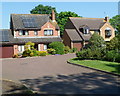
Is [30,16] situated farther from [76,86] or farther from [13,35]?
[76,86]

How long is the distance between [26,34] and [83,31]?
13426 mm

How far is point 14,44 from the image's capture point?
3588cm

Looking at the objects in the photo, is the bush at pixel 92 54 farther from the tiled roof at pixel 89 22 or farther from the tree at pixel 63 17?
the tree at pixel 63 17

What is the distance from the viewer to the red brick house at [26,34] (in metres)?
35.2

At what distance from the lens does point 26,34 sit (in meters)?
38.2

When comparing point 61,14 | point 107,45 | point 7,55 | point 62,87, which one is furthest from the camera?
point 61,14

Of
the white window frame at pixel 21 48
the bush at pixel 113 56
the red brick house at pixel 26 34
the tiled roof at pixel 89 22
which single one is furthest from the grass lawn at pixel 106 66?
the tiled roof at pixel 89 22

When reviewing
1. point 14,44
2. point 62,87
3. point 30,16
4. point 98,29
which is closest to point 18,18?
point 30,16

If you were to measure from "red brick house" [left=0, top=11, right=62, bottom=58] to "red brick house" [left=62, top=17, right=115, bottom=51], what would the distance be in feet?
12.7

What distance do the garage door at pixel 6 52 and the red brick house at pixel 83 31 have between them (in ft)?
42.8

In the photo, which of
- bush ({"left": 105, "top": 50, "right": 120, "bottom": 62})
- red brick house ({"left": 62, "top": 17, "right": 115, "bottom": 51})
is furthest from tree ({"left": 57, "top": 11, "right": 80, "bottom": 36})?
bush ({"left": 105, "top": 50, "right": 120, "bottom": 62})

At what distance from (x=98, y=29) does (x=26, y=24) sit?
17.5 metres

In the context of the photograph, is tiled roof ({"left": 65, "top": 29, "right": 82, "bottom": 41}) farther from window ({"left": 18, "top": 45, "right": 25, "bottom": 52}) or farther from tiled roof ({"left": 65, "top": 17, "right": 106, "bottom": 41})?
window ({"left": 18, "top": 45, "right": 25, "bottom": 52})

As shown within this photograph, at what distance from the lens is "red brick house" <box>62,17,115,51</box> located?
42188 mm
